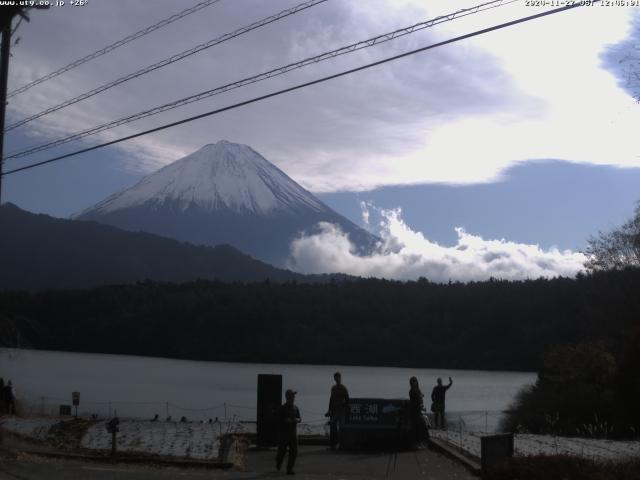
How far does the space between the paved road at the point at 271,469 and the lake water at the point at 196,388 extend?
71.5 feet

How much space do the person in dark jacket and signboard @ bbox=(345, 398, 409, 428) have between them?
0.15m

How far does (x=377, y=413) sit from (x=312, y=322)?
113 metres

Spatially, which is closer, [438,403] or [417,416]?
[417,416]

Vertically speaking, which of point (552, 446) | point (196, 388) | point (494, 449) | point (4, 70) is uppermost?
Answer: point (4, 70)

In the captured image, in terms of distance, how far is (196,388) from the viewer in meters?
70.2

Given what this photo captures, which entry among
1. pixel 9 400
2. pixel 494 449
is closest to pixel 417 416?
pixel 494 449

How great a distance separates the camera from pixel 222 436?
58.4 feet

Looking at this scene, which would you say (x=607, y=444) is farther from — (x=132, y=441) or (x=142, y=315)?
(x=142, y=315)

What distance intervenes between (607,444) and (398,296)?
4600 inches

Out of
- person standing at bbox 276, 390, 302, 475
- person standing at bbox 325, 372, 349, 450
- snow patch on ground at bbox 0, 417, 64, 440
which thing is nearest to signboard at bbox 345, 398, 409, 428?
person standing at bbox 325, 372, 349, 450

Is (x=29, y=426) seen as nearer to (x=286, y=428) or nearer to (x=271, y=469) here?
(x=271, y=469)

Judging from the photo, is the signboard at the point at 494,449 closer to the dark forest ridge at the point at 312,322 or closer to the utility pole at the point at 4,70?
the utility pole at the point at 4,70

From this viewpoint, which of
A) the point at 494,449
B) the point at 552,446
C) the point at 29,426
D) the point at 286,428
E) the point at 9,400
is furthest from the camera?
the point at 9,400

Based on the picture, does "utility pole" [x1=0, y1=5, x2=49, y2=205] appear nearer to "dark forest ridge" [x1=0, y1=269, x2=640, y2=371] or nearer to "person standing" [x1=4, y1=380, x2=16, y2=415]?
"person standing" [x1=4, y1=380, x2=16, y2=415]
